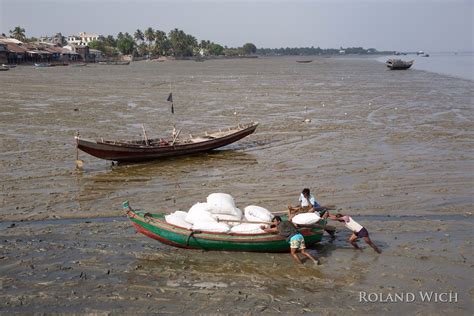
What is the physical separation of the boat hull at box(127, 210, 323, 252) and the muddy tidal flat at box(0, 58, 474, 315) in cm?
19

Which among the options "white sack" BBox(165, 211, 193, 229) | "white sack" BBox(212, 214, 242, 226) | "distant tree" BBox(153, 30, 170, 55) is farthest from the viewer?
"distant tree" BBox(153, 30, 170, 55)

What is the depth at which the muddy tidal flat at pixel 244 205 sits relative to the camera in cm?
848

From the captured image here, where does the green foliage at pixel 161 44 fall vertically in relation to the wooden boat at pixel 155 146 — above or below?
above

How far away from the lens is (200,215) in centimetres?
1044

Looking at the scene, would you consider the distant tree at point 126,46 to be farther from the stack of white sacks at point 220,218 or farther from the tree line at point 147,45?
the stack of white sacks at point 220,218

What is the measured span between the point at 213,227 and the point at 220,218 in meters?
0.35

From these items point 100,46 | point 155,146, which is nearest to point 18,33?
point 100,46

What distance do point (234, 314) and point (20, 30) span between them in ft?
477

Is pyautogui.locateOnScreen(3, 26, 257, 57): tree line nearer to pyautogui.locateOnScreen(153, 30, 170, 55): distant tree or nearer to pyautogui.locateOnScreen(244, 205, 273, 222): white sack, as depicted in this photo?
pyautogui.locateOnScreen(153, 30, 170, 55): distant tree

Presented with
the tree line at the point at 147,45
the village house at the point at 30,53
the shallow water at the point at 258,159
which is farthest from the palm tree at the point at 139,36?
the shallow water at the point at 258,159

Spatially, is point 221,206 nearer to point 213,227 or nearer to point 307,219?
point 213,227

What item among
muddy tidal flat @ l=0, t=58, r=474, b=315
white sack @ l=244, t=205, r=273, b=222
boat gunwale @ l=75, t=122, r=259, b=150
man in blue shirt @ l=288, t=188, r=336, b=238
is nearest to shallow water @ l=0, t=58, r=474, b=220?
muddy tidal flat @ l=0, t=58, r=474, b=315

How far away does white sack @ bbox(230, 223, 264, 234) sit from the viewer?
33.0 ft

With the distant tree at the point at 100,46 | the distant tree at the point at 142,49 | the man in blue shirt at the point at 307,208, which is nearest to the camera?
the man in blue shirt at the point at 307,208
